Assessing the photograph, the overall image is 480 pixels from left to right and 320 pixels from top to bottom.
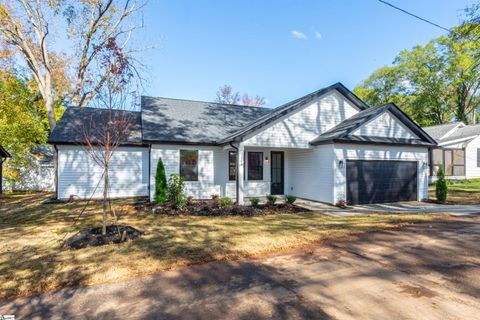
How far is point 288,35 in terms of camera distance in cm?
1759

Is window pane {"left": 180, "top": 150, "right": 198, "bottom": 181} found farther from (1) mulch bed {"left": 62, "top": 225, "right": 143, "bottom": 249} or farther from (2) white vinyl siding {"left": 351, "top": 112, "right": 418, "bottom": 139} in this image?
(2) white vinyl siding {"left": 351, "top": 112, "right": 418, "bottom": 139}

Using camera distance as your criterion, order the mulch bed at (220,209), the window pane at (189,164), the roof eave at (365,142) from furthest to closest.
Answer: the window pane at (189,164), the roof eave at (365,142), the mulch bed at (220,209)

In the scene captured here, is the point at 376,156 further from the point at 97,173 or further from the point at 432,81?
the point at 432,81

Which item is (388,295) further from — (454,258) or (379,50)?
(379,50)

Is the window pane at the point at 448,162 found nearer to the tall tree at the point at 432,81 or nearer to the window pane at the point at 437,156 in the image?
the window pane at the point at 437,156

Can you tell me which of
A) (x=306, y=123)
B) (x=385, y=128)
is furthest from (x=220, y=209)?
(x=385, y=128)

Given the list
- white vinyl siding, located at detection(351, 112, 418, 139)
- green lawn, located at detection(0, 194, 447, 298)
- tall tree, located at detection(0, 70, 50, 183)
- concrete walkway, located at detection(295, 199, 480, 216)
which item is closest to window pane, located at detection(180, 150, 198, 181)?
green lawn, located at detection(0, 194, 447, 298)

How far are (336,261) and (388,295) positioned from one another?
132cm

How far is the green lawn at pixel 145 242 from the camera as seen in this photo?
166 inches

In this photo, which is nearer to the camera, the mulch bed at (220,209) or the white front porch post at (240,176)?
the mulch bed at (220,209)

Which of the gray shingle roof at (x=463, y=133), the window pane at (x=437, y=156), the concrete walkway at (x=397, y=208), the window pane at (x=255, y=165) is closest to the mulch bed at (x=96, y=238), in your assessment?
the concrete walkway at (x=397, y=208)

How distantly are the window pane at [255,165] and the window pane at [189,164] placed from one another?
9.55ft

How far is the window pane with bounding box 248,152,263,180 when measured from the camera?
45.5ft

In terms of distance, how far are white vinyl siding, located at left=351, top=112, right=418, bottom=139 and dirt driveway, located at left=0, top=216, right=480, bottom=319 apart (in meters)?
7.49
